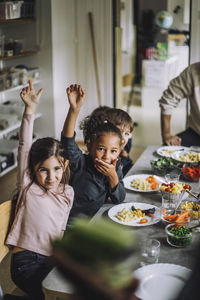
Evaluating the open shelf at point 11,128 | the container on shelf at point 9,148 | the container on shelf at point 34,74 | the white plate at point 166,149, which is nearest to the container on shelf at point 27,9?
the container on shelf at point 34,74

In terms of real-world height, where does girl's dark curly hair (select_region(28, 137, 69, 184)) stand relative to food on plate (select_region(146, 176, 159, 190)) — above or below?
above

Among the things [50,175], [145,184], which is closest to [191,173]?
[145,184]

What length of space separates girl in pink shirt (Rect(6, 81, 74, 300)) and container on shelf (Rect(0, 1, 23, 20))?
7.95 ft

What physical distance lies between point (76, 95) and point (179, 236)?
0.70 metres

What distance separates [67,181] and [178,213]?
1.53 feet

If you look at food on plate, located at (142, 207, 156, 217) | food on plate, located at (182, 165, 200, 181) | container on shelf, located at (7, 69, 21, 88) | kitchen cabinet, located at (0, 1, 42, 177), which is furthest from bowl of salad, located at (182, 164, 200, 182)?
container on shelf, located at (7, 69, 21, 88)

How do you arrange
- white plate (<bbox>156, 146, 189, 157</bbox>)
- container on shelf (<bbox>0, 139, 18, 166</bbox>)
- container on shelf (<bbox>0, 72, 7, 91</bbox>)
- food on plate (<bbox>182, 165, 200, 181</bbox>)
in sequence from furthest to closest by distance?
container on shelf (<bbox>0, 139, 18, 166</bbox>) < container on shelf (<bbox>0, 72, 7, 91</bbox>) < white plate (<bbox>156, 146, 189, 157</bbox>) < food on plate (<bbox>182, 165, 200, 181</bbox>)

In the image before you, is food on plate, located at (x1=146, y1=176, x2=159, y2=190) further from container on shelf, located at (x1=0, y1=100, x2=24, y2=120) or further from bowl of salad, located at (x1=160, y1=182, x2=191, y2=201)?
container on shelf, located at (x1=0, y1=100, x2=24, y2=120)

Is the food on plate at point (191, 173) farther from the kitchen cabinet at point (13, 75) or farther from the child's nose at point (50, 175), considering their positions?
the kitchen cabinet at point (13, 75)

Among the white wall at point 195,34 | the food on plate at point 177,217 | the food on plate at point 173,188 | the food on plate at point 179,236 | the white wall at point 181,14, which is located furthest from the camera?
the white wall at point 181,14

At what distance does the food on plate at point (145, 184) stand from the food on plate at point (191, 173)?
181mm

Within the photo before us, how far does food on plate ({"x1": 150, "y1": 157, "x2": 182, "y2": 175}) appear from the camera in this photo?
2.10 meters

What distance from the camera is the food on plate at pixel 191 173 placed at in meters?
2.01

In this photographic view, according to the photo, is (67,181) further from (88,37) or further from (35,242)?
(88,37)
